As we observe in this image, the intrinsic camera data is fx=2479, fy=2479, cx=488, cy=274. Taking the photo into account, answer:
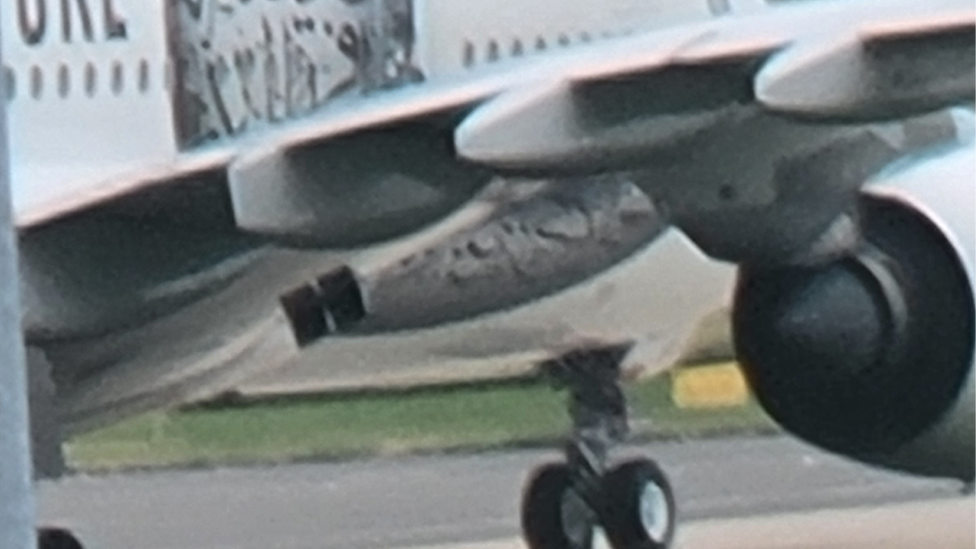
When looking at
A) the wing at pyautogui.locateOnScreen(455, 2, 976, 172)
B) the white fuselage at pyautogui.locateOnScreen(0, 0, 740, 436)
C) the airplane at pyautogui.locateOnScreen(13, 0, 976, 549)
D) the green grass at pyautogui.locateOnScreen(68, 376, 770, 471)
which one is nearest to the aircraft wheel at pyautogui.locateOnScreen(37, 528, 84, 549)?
the green grass at pyautogui.locateOnScreen(68, 376, 770, 471)

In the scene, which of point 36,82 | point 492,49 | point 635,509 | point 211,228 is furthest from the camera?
point 635,509

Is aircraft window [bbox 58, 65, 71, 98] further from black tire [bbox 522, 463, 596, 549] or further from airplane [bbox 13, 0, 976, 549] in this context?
black tire [bbox 522, 463, 596, 549]

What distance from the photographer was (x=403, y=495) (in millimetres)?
3805

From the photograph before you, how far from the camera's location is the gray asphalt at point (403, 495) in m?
3.55

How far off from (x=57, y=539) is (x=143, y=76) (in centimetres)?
93

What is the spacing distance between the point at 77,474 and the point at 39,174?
48.1 inches

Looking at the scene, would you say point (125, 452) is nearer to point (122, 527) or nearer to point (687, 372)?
point (122, 527)

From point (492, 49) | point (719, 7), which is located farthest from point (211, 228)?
point (719, 7)

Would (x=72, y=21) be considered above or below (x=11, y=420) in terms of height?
below

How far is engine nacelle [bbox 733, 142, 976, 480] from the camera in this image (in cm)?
231

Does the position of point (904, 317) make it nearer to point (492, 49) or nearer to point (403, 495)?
point (492, 49)

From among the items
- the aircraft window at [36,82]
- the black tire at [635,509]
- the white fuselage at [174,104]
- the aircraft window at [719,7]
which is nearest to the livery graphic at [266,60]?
the white fuselage at [174,104]

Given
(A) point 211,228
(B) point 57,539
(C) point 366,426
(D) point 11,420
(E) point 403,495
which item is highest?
(D) point 11,420

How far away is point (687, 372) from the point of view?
3.11 meters
